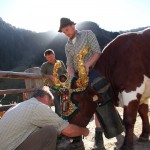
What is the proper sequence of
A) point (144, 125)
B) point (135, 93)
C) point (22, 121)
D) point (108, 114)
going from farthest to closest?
point (144, 125)
point (108, 114)
point (135, 93)
point (22, 121)

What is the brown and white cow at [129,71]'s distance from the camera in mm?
4625

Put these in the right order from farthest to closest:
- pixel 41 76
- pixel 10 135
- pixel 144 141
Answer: pixel 41 76, pixel 144 141, pixel 10 135

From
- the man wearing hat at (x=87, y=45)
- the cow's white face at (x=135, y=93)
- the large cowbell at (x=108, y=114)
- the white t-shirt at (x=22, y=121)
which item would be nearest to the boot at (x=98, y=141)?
the man wearing hat at (x=87, y=45)

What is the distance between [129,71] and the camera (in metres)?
4.65

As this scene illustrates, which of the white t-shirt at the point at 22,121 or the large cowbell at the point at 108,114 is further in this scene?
the large cowbell at the point at 108,114

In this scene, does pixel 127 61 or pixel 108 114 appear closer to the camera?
pixel 127 61

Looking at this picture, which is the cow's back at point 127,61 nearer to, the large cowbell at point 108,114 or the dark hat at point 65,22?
the large cowbell at point 108,114

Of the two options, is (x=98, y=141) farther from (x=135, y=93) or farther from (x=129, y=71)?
(x=129, y=71)

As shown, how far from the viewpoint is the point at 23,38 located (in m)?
50.7

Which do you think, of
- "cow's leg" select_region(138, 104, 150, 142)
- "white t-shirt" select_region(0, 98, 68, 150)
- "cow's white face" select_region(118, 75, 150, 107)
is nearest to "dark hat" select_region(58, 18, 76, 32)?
"cow's white face" select_region(118, 75, 150, 107)

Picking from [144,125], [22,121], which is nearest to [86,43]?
[144,125]

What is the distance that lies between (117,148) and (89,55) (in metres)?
1.39

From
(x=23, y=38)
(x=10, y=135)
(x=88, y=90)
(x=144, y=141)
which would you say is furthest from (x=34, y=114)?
(x=23, y=38)

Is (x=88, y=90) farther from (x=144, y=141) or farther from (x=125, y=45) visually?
(x=144, y=141)
